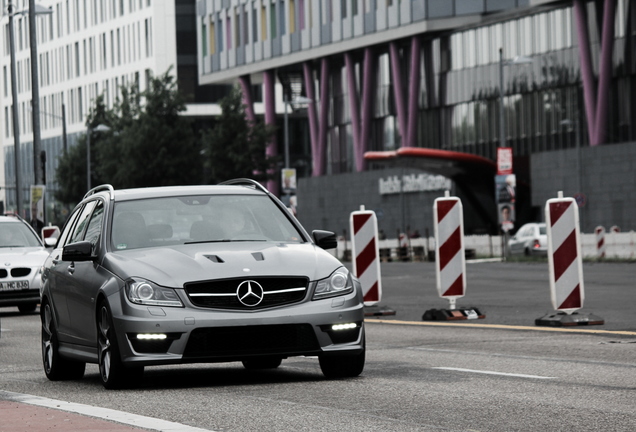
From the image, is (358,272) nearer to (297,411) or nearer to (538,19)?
(297,411)

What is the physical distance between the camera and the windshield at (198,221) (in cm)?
1195

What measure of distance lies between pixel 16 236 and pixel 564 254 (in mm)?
11091

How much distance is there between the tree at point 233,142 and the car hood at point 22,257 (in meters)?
43.2

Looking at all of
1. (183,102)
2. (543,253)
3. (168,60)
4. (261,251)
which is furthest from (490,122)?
(261,251)

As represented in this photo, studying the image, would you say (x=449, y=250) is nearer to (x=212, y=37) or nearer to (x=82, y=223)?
(x=82, y=223)

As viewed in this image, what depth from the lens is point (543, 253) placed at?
2115 inches

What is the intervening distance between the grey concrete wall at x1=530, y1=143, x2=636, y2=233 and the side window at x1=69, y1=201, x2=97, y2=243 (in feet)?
154

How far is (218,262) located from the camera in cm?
1109

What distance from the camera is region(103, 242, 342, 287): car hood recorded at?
11.0m

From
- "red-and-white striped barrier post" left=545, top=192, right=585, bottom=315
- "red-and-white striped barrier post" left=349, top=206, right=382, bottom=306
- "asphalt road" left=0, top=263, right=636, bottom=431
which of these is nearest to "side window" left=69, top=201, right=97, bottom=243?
"asphalt road" left=0, top=263, right=636, bottom=431

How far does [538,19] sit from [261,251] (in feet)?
188

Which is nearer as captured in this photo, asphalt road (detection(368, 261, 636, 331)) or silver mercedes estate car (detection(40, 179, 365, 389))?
silver mercedes estate car (detection(40, 179, 365, 389))

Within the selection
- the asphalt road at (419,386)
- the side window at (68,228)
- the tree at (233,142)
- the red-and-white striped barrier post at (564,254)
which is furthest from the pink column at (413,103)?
the side window at (68,228)

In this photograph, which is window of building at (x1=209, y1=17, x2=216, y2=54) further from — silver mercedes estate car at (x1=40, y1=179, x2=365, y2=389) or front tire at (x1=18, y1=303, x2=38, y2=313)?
silver mercedes estate car at (x1=40, y1=179, x2=365, y2=389)
